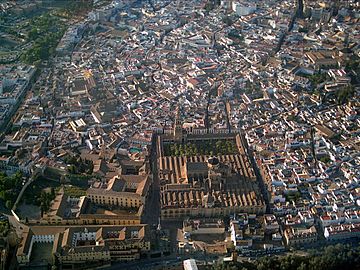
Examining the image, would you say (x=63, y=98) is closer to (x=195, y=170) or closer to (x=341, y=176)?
(x=195, y=170)

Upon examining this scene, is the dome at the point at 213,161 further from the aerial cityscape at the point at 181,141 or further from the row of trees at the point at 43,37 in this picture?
the row of trees at the point at 43,37

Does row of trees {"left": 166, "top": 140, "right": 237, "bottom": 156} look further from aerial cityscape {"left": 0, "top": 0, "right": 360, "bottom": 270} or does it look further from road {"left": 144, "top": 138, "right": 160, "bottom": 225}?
road {"left": 144, "top": 138, "right": 160, "bottom": 225}

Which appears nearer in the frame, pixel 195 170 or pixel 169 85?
pixel 195 170

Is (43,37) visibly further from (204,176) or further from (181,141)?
(204,176)

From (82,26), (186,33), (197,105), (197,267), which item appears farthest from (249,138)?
(82,26)

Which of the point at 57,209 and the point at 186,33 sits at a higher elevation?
the point at 57,209

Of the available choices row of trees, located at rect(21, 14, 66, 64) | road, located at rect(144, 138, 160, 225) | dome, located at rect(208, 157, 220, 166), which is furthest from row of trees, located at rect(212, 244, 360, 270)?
row of trees, located at rect(21, 14, 66, 64)

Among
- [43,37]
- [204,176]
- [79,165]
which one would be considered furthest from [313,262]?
[43,37]
